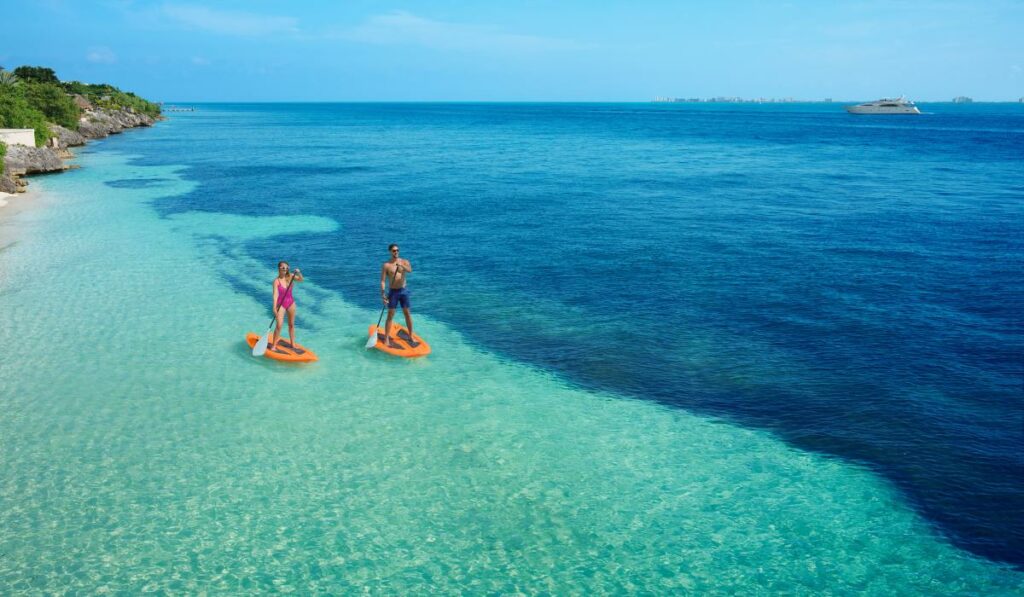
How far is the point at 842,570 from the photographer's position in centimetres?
1015

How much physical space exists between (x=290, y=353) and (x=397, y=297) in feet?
9.54

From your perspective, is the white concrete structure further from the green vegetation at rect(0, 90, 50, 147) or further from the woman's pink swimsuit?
the woman's pink swimsuit

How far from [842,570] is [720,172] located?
5255 cm

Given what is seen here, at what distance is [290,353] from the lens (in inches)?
685

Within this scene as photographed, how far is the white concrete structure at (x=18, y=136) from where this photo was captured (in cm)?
4906

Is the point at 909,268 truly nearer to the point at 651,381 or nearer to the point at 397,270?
the point at 651,381

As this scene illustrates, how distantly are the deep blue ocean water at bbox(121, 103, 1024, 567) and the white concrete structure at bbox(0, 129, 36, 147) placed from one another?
1117 centimetres

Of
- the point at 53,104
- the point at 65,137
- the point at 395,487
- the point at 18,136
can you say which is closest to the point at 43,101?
the point at 53,104

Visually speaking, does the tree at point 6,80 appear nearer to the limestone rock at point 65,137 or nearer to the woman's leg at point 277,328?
the limestone rock at point 65,137

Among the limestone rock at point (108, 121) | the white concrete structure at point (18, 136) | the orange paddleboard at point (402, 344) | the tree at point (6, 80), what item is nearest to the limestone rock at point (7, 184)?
the white concrete structure at point (18, 136)

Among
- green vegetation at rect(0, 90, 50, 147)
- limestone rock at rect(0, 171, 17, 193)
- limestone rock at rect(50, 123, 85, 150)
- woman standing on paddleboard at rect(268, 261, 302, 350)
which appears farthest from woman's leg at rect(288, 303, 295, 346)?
limestone rock at rect(50, 123, 85, 150)

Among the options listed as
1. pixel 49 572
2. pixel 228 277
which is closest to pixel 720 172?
pixel 228 277

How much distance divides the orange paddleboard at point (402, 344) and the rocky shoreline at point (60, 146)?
110 ft

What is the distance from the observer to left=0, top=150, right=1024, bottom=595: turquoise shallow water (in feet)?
32.8
